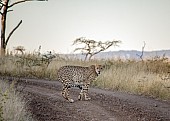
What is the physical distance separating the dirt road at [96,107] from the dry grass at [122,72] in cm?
145

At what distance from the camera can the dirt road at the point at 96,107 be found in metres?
9.01

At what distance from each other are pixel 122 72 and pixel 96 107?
6.69 metres

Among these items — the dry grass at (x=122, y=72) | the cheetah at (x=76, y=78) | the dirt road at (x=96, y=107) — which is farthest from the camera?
the dry grass at (x=122, y=72)

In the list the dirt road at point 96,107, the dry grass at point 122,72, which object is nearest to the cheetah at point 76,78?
the dirt road at point 96,107

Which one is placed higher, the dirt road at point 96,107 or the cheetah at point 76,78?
the cheetah at point 76,78

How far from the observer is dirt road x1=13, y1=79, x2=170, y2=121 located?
29.6 feet

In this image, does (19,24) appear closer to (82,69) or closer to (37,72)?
A: (37,72)

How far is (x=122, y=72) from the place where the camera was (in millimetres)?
16562

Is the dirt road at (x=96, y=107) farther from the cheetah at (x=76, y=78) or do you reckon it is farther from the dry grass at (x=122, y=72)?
the dry grass at (x=122, y=72)

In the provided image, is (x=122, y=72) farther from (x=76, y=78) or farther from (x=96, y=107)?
(x=96, y=107)

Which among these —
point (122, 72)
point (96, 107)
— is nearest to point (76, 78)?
point (96, 107)

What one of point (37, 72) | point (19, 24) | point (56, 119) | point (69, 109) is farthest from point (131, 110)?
point (19, 24)

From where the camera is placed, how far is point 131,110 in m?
9.95

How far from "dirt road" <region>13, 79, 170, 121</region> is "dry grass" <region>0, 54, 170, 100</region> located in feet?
4.75
